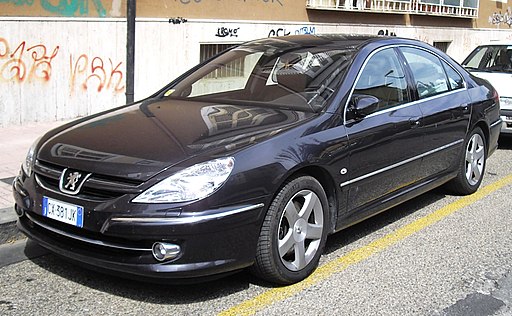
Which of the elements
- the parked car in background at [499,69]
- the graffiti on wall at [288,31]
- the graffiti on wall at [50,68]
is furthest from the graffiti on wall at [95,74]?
the parked car in background at [499,69]

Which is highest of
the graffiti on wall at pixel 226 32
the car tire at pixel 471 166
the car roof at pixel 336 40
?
the car roof at pixel 336 40

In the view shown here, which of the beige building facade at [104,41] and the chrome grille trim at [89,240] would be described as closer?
the chrome grille trim at [89,240]

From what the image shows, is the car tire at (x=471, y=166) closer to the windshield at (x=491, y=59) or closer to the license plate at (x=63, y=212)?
the windshield at (x=491, y=59)

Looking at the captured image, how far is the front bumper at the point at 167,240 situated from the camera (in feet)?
12.2

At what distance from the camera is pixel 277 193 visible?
416 cm

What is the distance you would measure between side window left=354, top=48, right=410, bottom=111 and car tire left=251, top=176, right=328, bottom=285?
1.02 metres

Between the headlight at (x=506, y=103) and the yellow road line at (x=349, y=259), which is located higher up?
the headlight at (x=506, y=103)

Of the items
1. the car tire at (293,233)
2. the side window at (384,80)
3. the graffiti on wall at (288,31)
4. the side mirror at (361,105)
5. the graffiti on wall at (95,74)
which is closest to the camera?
the car tire at (293,233)

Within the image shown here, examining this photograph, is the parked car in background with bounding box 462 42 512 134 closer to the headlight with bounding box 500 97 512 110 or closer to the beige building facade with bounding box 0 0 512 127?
the headlight with bounding box 500 97 512 110

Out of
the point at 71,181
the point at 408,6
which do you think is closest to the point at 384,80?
the point at 71,181

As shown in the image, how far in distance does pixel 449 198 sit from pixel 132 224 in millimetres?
3881

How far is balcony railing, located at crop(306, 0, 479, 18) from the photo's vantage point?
1437cm

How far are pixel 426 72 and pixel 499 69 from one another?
4711 mm

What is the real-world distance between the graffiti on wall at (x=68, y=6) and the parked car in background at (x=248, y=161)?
3.96m
